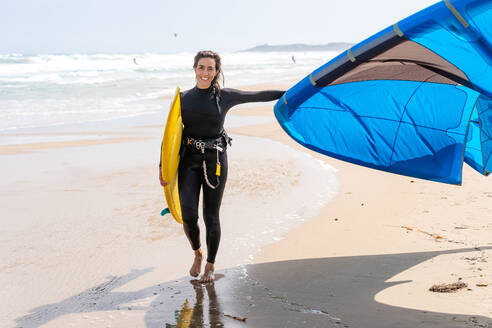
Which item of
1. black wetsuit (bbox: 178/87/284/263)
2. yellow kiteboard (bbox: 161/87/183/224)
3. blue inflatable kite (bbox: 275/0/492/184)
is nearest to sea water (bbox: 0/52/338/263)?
black wetsuit (bbox: 178/87/284/263)

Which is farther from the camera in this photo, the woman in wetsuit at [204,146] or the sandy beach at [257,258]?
the woman in wetsuit at [204,146]

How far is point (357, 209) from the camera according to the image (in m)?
6.20

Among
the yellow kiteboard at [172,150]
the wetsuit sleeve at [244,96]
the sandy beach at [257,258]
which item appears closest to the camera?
the sandy beach at [257,258]

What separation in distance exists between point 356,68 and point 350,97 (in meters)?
0.42

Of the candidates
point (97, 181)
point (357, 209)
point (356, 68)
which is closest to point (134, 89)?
point (97, 181)

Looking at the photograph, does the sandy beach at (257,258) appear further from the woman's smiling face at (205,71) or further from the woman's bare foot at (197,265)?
the woman's smiling face at (205,71)

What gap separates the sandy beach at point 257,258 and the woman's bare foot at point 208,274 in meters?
0.09

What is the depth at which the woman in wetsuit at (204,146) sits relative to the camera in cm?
421

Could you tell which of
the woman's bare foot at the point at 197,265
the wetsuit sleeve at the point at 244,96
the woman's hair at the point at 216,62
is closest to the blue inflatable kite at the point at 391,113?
the wetsuit sleeve at the point at 244,96

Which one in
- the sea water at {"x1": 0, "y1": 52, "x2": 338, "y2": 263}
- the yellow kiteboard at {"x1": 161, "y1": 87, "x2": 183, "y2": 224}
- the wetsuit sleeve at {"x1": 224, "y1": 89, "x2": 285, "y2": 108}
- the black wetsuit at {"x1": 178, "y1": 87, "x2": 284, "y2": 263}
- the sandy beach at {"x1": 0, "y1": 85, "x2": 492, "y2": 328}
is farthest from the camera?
the sea water at {"x1": 0, "y1": 52, "x2": 338, "y2": 263}

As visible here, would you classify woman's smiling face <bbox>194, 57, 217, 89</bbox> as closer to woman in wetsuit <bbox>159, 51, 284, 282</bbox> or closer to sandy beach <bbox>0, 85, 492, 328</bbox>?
woman in wetsuit <bbox>159, 51, 284, 282</bbox>

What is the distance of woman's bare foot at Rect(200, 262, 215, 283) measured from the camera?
4293 mm

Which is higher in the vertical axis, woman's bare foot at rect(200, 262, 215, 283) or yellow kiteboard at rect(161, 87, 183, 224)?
yellow kiteboard at rect(161, 87, 183, 224)

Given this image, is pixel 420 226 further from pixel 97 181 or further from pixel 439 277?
pixel 97 181
